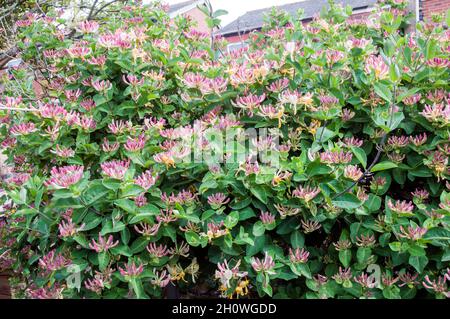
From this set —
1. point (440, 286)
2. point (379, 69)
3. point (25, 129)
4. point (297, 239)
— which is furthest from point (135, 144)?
point (440, 286)

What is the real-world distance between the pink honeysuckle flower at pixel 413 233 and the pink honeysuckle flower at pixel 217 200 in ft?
1.76

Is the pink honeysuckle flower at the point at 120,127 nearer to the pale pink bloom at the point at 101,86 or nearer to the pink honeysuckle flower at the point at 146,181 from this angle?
the pale pink bloom at the point at 101,86

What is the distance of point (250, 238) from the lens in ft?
4.33

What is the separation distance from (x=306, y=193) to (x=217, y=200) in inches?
10.7

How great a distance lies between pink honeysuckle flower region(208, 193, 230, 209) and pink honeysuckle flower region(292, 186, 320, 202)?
0.21m

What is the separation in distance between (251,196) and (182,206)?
0.74 feet

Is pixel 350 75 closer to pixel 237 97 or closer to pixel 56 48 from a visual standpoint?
pixel 237 97

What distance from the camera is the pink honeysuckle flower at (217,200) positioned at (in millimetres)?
1320

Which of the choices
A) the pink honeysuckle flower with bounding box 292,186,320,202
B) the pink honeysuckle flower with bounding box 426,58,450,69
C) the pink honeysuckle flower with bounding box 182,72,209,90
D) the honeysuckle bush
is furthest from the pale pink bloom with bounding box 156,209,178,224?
the pink honeysuckle flower with bounding box 426,58,450,69

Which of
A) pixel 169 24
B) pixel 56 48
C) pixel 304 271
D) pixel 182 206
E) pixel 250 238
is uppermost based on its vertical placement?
pixel 169 24

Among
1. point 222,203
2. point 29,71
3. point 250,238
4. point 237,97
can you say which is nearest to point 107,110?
point 237,97

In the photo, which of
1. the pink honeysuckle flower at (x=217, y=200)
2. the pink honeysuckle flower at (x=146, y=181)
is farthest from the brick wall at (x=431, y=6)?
the pink honeysuckle flower at (x=146, y=181)

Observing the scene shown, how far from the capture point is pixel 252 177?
4.22 ft

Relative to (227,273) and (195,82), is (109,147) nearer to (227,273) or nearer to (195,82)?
(195,82)
